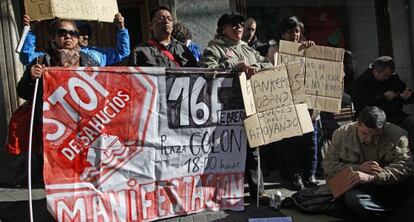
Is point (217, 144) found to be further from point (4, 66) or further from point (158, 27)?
point (4, 66)

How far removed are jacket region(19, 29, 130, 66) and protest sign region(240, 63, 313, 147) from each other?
3.51 ft

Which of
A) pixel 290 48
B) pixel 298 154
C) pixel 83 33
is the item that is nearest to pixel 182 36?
pixel 83 33

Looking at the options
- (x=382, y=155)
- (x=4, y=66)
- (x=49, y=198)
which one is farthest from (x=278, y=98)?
(x=4, y=66)

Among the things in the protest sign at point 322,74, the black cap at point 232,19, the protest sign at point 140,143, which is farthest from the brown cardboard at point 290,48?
the protest sign at point 140,143

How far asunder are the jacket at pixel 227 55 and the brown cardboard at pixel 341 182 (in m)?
1.17

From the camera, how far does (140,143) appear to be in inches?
190

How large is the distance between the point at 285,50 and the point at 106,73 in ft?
6.09

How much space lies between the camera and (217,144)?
17.0 ft

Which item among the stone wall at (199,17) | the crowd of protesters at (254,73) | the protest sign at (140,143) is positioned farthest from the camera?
the stone wall at (199,17)

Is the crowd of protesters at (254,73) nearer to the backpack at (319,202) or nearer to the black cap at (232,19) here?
the black cap at (232,19)

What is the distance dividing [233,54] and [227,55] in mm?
69

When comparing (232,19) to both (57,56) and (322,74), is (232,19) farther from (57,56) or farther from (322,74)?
(57,56)

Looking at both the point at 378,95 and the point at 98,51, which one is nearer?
the point at 98,51

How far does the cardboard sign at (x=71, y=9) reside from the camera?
16.1 ft
